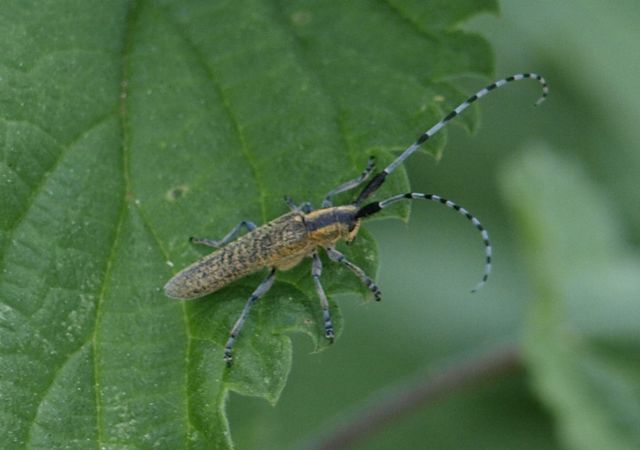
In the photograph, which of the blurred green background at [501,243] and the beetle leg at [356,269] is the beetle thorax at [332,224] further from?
the blurred green background at [501,243]

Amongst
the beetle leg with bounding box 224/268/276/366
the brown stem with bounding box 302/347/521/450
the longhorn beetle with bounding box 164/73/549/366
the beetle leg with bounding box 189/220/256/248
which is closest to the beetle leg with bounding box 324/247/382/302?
the longhorn beetle with bounding box 164/73/549/366

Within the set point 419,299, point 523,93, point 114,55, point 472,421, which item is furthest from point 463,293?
point 114,55

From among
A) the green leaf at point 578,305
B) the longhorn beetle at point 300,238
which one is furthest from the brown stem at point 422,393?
the longhorn beetle at point 300,238

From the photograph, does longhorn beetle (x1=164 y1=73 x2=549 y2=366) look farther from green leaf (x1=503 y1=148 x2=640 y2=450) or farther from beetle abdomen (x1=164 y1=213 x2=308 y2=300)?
green leaf (x1=503 y1=148 x2=640 y2=450)

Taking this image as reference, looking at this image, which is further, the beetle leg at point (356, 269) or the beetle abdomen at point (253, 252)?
the beetle abdomen at point (253, 252)

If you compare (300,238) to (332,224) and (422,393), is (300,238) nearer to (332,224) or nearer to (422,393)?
(332,224)
